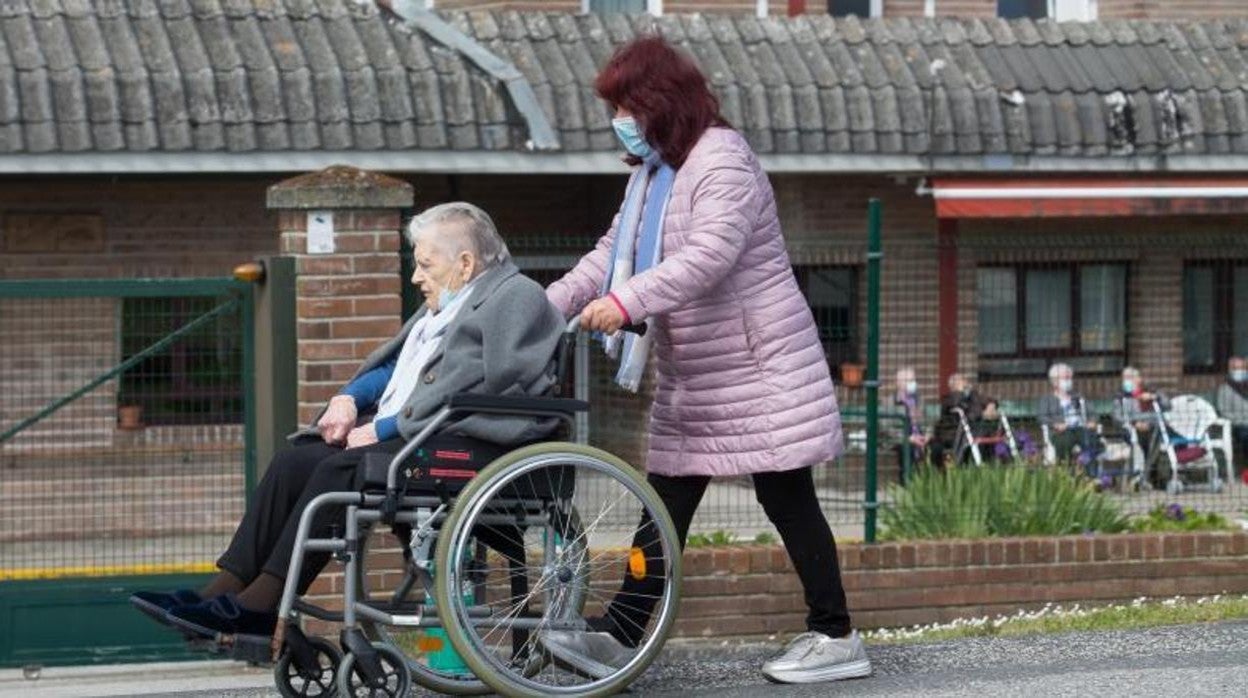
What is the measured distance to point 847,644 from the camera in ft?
25.2

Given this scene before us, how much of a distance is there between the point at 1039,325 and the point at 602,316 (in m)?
4.54

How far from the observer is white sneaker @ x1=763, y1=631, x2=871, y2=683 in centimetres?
762

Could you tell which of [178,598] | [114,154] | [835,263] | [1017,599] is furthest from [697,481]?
[114,154]

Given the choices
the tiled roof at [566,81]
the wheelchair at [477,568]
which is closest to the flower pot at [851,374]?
the wheelchair at [477,568]

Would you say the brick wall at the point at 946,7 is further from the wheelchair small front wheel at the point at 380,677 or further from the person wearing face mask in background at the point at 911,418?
the wheelchair small front wheel at the point at 380,677

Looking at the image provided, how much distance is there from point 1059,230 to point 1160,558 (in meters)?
9.49

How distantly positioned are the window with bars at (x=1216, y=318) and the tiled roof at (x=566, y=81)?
5772 mm

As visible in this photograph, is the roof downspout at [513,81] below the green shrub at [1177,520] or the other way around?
the other way around

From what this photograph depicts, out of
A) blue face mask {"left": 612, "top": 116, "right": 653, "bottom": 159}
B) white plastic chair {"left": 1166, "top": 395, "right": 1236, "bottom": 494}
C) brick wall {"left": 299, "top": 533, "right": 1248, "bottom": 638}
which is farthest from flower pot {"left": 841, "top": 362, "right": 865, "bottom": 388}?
blue face mask {"left": 612, "top": 116, "right": 653, "bottom": 159}

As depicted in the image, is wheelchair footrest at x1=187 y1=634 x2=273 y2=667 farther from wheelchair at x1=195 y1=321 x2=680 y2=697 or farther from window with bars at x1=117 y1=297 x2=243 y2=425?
window with bars at x1=117 y1=297 x2=243 y2=425

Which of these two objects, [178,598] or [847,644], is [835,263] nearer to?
[847,644]

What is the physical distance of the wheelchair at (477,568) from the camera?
682 centimetres

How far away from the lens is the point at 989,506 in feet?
34.6

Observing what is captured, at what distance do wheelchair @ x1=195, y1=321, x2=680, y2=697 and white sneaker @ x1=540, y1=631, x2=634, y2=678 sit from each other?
0.07 ft
